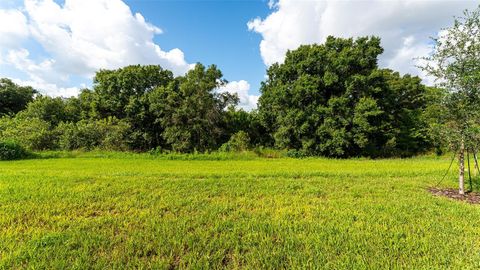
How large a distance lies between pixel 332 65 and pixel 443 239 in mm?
20914

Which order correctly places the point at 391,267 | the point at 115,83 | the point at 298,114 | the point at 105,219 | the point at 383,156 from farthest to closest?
the point at 115,83, the point at 383,156, the point at 298,114, the point at 105,219, the point at 391,267

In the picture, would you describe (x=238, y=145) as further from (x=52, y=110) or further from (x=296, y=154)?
(x=52, y=110)

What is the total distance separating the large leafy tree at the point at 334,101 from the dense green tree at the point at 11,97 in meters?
41.9

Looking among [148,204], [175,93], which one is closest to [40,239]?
[148,204]

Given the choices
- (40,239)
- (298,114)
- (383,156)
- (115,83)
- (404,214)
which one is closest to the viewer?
(40,239)

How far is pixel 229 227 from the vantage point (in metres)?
4.86

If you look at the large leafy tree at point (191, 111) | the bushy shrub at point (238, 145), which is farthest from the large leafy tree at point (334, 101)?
the large leafy tree at point (191, 111)

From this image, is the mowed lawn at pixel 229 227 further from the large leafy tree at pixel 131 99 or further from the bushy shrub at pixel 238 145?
the large leafy tree at pixel 131 99

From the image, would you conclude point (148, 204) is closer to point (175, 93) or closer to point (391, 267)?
point (391, 267)

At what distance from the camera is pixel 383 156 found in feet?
81.2

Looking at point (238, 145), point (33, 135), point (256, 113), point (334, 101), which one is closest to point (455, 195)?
point (334, 101)

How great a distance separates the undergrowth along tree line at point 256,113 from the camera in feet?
71.8

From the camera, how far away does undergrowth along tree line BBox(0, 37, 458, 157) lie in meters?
21.9

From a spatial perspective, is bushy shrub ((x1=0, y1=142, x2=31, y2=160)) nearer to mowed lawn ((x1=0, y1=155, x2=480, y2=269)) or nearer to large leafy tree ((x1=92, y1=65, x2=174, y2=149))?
large leafy tree ((x1=92, y1=65, x2=174, y2=149))
